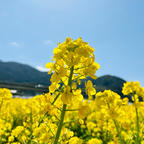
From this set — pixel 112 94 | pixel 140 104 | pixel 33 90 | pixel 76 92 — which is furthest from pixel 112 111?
pixel 33 90

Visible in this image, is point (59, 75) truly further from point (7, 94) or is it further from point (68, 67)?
point (7, 94)

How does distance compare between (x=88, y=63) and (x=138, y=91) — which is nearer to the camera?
(x=88, y=63)

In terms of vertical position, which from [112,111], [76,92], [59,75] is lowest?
[112,111]

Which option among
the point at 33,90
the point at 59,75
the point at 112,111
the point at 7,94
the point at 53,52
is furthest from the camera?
the point at 33,90

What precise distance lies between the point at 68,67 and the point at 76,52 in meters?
0.16

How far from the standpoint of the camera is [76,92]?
1.63 m

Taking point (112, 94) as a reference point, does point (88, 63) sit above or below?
above

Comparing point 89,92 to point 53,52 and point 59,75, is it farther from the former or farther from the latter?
point 53,52

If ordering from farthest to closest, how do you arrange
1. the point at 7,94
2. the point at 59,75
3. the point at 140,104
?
the point at 7,94, the point at 140,104, the point at 59,75

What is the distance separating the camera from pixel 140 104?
10.9ft

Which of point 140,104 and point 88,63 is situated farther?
point 140,104

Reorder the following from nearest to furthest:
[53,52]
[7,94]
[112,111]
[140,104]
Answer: [53,52] < [112,111] < [140,104] < [7,94]

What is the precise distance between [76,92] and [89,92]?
13 cm

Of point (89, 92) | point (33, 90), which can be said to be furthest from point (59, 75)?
point (33, 90)
